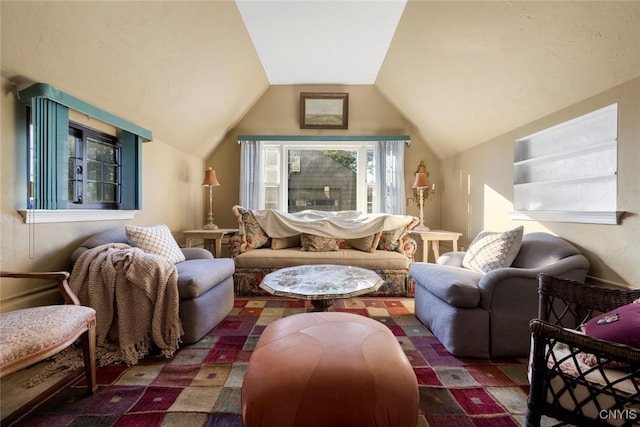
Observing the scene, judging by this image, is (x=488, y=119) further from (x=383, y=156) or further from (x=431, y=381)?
(x=431, y=381)

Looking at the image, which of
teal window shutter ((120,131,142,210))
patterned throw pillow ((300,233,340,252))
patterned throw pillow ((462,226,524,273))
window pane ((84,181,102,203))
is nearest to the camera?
patterned throw pillow ((462,226,524,273))

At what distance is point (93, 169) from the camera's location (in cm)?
260

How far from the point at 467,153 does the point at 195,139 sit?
370cm

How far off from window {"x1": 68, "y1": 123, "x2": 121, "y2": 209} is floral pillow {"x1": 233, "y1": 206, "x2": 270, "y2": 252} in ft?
4.17

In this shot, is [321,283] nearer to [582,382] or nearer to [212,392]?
[212,392]

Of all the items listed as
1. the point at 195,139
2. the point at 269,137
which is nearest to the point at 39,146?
the point at 195,139

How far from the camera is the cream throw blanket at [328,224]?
3465mm

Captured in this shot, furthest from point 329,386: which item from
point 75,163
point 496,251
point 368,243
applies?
point 75,163

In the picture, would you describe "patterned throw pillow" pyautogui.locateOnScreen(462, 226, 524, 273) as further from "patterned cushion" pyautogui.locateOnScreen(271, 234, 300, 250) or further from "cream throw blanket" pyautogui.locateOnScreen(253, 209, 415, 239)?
"patterned cushion" pyautogui.locateOnScreen(271, 234, 300, 250)

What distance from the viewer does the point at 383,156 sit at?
170 inches

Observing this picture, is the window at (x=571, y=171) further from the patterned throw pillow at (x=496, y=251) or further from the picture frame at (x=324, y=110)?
the picture frame at (x=324, y=110)

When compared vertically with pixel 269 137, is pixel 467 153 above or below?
below

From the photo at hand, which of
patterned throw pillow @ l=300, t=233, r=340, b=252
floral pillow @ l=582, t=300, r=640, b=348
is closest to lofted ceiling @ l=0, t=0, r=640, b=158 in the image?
floral pillow @ l=582, t=300, r=640, b=348

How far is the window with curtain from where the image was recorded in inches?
169
